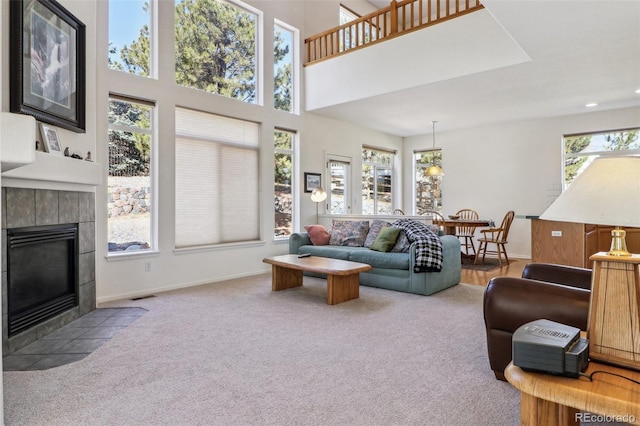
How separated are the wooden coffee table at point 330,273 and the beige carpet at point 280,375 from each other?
0.92ft

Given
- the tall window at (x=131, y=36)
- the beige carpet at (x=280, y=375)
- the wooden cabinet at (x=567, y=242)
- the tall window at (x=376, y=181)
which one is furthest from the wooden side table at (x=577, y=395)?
the tall window at (x=376, y=181)

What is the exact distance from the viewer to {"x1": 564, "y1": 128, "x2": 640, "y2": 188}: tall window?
6.21 metres

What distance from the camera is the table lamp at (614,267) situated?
48.6 inches

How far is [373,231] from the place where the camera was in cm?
534

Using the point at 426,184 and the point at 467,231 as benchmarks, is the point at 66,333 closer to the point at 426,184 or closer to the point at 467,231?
the point at 467,231

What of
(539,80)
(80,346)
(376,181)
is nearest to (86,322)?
(80,346)

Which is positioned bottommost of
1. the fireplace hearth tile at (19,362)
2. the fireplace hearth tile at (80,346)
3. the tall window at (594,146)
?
the fireplace hearth tile at (19,362)

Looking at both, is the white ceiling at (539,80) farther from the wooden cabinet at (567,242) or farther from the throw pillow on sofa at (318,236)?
the throw pillow on sofa at (318,236)

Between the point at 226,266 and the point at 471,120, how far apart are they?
523cm

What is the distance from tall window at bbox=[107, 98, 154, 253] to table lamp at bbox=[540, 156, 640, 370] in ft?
14.7

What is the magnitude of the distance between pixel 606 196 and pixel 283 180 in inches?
211

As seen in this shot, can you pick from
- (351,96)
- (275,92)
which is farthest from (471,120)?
(275,92)

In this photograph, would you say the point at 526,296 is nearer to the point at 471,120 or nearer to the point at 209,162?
the point at 209,162

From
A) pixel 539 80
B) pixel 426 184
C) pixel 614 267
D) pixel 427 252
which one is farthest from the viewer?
pixel 426 184
